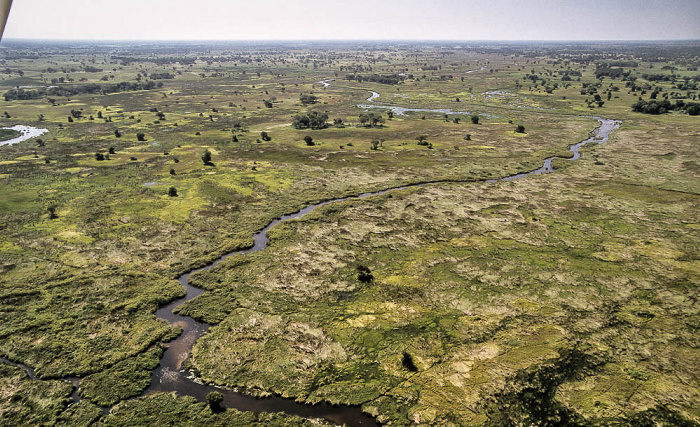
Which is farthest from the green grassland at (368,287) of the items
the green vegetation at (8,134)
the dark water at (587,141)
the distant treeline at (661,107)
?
the distant treeline at (661,107)

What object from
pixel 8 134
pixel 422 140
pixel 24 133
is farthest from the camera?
pixel 24 133

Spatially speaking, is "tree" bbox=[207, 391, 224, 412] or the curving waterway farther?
the curving waterway

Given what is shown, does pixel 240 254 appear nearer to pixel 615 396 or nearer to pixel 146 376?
pixel 146 376

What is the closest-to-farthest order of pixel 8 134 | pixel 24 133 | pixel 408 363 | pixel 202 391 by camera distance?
pixel 202 391 → pixel 408 363 → pixel 8 134 → pixel 24 133

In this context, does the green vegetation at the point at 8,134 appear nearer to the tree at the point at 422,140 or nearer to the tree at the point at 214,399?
the tree at the point at 422,140

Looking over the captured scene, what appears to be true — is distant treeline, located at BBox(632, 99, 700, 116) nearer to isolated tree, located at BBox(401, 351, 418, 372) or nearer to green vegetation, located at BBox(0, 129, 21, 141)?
isolated tree, located at BBox(401, 351, 418, 372)

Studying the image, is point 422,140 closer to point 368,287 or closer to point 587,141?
point 587,141

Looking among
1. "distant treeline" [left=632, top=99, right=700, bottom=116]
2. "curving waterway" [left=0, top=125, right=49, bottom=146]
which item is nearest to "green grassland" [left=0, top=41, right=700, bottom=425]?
"curving waterway" [left=0, top=125, right=49, bottom=146]

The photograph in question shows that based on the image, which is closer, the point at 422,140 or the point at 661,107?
the point at 422,140

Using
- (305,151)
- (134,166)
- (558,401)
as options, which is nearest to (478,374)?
(558,401)

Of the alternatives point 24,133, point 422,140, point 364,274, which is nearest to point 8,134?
point 24,133
